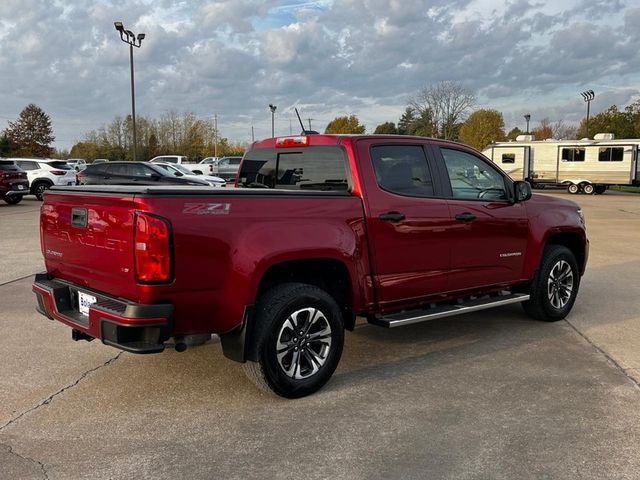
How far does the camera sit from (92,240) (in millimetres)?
3852

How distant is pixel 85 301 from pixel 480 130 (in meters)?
59.8

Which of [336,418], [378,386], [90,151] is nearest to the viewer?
[336,418]

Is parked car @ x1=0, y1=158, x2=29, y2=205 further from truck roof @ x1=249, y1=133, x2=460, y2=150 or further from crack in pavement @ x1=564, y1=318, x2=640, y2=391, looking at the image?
crack in pavement @ x1=564, y1=318, x2=640, y2=391

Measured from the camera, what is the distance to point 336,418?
3.87 metres

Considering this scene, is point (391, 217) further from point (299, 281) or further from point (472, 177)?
point (472, 177)

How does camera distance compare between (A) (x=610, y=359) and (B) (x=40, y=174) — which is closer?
(A) (x=610, y=359)

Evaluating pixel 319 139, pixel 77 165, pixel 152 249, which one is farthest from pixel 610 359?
pixel 77 165

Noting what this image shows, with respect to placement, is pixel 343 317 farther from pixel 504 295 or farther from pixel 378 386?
pixel 504 295

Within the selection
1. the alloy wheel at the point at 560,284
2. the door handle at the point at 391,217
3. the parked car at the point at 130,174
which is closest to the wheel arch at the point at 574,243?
the alloy wheel at the point at 560,284

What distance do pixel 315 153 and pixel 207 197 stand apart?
1494 millimetres

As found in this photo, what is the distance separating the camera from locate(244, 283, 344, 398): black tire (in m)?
3.95

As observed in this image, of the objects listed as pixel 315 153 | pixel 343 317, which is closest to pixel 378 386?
pixel 343 317

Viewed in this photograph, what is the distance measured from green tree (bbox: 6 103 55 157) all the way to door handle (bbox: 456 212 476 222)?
91.0m

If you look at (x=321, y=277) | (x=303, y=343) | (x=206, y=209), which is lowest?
(x=303, y=343)
